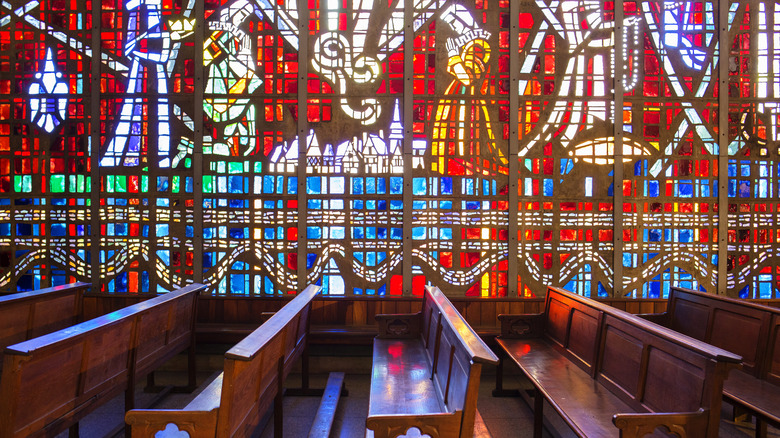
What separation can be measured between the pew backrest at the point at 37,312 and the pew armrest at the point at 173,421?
1934 mm

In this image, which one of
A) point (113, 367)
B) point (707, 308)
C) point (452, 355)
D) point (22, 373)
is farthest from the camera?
point (707, 308)

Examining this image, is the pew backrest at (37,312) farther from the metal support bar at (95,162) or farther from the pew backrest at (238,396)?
the pew backrest at (238,396)

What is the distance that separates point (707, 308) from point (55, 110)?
6.86m

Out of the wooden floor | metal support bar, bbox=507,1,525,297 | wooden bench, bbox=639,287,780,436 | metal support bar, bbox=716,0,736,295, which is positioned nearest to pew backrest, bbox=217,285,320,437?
the wooden floor

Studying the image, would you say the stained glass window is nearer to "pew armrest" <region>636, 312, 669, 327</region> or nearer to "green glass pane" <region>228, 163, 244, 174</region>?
"green glass pane" <region>228, 163, 244, 174</region>

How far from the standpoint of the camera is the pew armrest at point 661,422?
7.29 feet

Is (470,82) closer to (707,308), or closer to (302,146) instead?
(302,146)

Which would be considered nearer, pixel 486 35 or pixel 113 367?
pixel 113 367

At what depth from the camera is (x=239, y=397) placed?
7.95 feet

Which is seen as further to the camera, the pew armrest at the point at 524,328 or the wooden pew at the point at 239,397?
the pew armrest at the point at 524,328

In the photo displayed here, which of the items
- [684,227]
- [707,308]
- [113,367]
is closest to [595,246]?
[684,227]

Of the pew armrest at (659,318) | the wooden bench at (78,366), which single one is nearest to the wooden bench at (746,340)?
the pew armrest at (659,318)

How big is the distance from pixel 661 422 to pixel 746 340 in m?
1.76

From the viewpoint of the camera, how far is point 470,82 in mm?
5078
